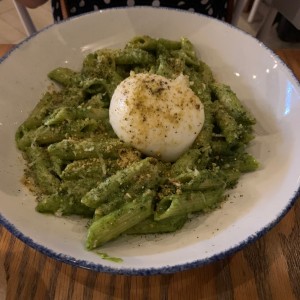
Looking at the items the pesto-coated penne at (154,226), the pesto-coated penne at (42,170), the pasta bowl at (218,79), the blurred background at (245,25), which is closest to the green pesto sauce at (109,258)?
the pasta bowl at (218,79)

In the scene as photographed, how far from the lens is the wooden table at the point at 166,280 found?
3.64 ft

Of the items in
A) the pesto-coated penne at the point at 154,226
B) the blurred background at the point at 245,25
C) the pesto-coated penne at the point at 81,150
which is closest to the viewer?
the pesto-coated penne at the point at 154,226

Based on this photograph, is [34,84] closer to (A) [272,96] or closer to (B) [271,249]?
(A) [272,96]

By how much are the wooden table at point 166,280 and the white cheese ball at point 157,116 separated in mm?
423

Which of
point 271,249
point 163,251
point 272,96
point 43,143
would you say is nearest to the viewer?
point 163,251

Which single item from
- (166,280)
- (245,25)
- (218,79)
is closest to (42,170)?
(166,280)

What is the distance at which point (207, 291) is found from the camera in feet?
3.68

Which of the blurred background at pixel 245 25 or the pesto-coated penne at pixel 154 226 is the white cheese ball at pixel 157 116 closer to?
the pesto-coated penne at pixel 154 226

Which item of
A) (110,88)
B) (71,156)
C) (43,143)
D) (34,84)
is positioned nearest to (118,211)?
(71,156)

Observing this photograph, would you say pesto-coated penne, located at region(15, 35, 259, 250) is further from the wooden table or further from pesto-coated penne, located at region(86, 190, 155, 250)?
the wooden table

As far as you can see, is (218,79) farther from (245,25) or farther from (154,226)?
(245,25)

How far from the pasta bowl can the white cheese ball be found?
26 cm

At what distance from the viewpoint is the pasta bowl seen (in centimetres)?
106

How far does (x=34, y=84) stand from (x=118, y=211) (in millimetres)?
708
